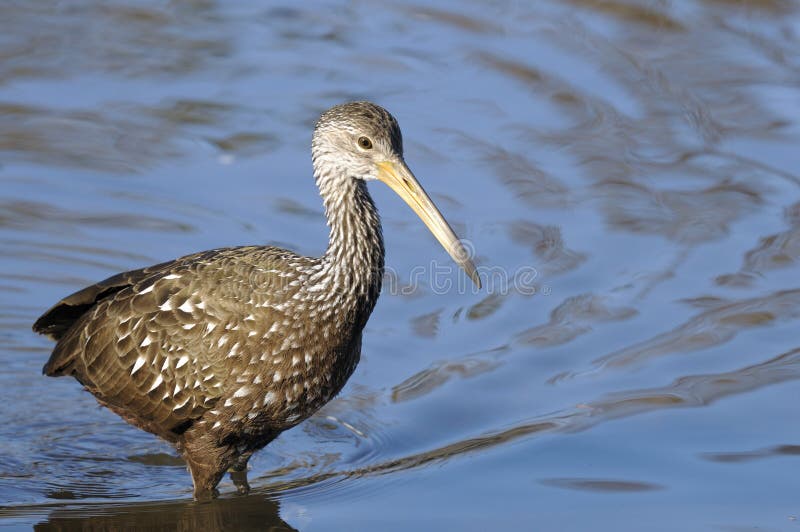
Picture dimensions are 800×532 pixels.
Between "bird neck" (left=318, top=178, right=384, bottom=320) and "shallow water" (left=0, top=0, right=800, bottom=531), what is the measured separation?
1083mm

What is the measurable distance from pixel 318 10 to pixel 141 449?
6946mm

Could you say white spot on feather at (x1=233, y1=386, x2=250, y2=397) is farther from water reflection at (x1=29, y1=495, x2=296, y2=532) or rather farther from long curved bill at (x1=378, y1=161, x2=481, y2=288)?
long curved bill at (x1=378, y1=161, x2=481, y2=288)

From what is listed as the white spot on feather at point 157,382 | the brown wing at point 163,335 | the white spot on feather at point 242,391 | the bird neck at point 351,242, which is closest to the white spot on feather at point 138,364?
the brown wing at point 163,335

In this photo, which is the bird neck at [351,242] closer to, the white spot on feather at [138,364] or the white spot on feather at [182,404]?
the white spot on feather at [182,404]

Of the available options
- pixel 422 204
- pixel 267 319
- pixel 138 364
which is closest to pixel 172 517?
pixel 138 364

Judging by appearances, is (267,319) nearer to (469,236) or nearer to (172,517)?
(172,517)

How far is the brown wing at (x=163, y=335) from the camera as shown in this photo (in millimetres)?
7129

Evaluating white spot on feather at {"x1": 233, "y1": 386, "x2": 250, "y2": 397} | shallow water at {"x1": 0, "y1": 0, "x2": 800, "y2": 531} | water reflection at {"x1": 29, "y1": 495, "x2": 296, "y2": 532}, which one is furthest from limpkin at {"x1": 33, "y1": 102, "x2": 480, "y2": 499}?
shallow water at {"x1": 0, "y1": 0, "x2": 800, "y2": 531}

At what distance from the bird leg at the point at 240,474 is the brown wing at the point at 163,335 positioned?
14.2 inches

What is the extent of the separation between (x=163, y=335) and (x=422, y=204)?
150 cm

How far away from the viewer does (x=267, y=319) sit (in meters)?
7.06

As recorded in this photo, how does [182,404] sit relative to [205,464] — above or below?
above

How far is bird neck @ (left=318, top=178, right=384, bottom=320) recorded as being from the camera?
7145 millimetres

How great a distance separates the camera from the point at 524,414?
8.13 m
